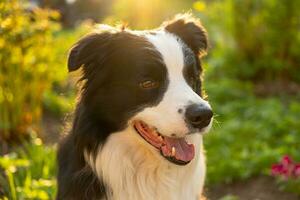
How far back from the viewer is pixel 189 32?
4203 millimetres

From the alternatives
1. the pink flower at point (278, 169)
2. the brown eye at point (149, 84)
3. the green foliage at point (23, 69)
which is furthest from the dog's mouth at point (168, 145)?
the green foliage at point (23, 69)

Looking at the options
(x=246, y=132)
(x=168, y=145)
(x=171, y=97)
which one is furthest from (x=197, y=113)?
(x=246, y=132)

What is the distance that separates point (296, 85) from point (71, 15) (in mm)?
9347

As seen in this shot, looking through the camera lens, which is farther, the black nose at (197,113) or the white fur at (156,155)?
the white fur at (156,155)

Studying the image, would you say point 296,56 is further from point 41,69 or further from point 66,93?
point 41,69

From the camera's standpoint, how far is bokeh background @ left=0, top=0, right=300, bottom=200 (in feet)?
17.5

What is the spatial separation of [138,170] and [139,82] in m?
0.59

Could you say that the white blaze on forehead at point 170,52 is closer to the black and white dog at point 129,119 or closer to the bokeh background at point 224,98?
the black and white dog at point 129,119

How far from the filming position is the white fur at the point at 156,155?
11.5 feet

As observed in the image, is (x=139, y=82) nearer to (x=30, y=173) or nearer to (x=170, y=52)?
(x=170, y=52)

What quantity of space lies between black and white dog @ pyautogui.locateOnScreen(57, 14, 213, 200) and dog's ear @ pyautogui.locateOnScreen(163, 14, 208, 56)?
0.91 feet

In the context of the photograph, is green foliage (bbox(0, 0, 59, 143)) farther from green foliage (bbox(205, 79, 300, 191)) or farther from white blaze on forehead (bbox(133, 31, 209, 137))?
white blaze on forehead (bbox(133, 31, 209, 137))

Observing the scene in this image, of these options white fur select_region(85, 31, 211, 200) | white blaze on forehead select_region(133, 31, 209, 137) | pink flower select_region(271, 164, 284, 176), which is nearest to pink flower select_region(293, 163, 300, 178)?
pink flower select_region(271, 164, 284, 176)

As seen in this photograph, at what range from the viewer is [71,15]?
17.0 m
